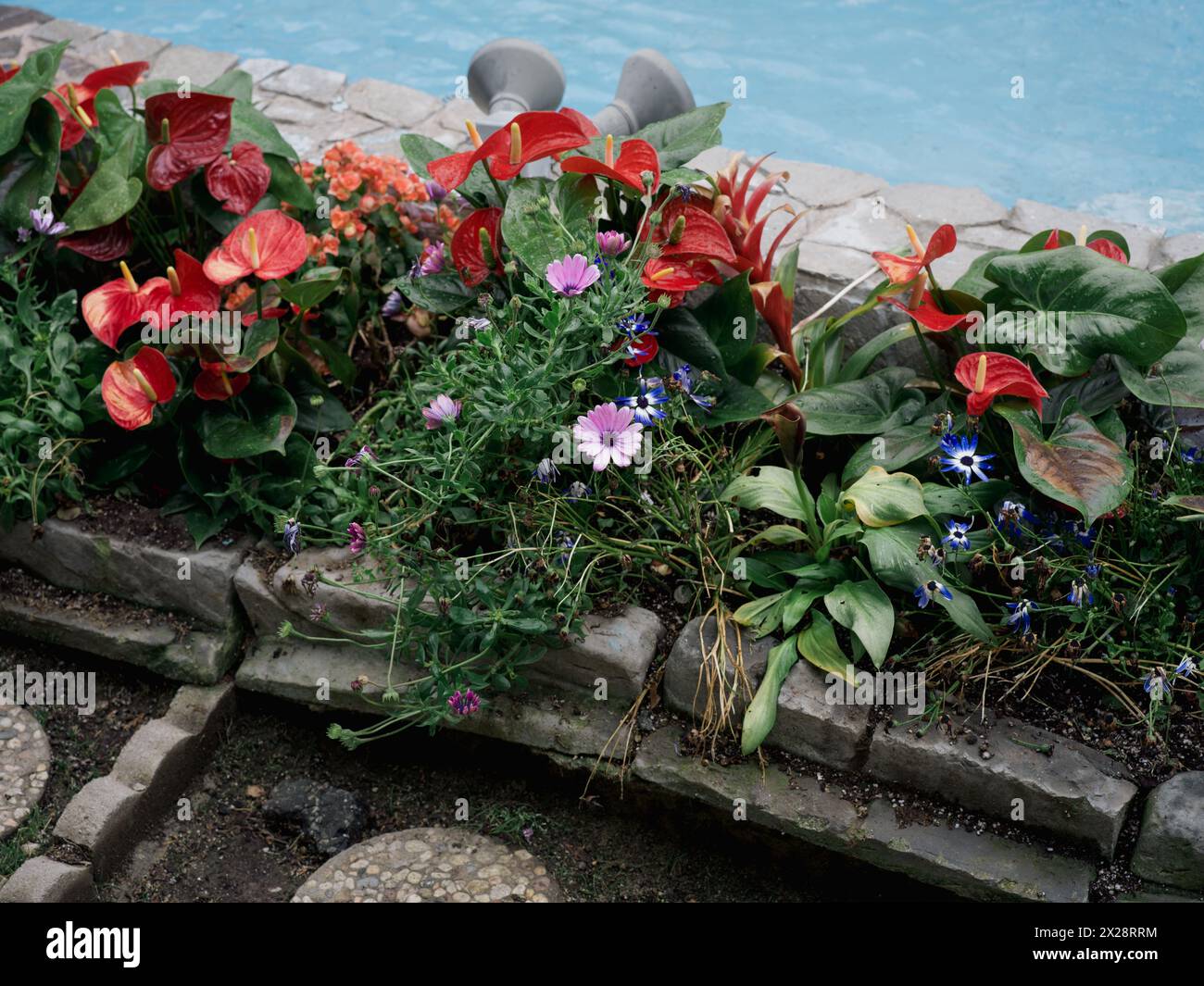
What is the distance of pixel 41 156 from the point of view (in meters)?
2.91

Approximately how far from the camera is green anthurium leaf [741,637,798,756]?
2.34 m

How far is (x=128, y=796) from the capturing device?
2578 millimetres

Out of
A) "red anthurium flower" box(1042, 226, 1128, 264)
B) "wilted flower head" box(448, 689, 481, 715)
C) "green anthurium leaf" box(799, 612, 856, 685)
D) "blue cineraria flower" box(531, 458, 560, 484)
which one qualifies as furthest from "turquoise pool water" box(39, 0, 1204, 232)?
"wilted flower head" box(448, 689, 481, 715)

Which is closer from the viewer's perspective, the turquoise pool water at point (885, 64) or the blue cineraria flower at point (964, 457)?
the blue cineraria flower at point (964, 457)

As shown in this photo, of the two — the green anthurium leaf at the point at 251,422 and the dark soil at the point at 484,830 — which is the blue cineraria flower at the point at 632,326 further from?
the dark soil at the point at 484,830

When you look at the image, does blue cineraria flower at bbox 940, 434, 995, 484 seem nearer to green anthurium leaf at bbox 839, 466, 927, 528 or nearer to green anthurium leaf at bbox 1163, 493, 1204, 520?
green anthurium leaf at bbox 839, 466, 927, 528

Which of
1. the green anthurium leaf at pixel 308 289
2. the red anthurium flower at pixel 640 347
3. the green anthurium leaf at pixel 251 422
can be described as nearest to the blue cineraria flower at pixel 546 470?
the red anthurium flower at pixel 640 347

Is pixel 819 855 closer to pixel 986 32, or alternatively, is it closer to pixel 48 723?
pixel 48 723

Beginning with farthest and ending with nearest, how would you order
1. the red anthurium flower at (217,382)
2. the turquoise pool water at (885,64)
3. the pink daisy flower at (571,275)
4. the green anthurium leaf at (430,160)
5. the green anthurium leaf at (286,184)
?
1. the turquoise pool water at (885,64)
2. the green anthurium leaf at (286,184)
3. the green anthurium leaf at (430,160)
4. the red anthurium flower at (217,382)
5. the pink daisy flower at (571,275)

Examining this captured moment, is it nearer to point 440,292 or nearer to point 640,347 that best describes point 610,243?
→ point 640,347

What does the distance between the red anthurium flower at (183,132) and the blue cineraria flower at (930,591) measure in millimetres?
1974

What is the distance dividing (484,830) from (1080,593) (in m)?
1.39

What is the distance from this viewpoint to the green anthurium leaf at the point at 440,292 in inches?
107

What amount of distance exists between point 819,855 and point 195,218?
221 centimetres
